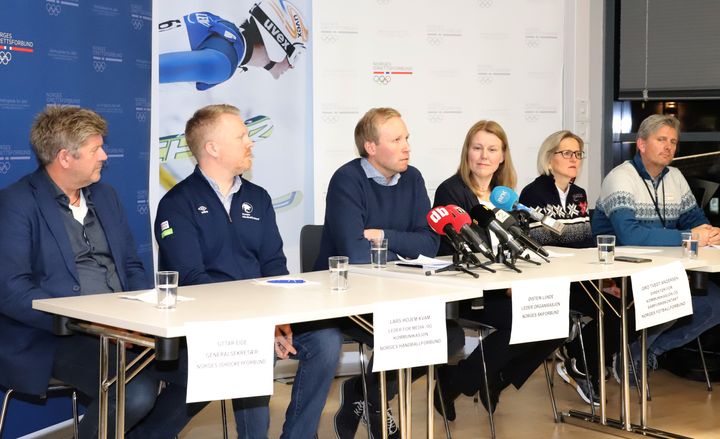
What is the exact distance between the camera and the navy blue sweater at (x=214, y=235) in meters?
3.41

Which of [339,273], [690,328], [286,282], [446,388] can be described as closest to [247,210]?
[286,282]

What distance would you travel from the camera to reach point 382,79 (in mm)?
5504

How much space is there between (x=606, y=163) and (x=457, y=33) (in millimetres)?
1583

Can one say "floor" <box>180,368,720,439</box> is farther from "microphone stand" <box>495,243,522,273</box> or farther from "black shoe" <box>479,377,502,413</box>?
"microphone stand" <box>495,243,522,273</box>

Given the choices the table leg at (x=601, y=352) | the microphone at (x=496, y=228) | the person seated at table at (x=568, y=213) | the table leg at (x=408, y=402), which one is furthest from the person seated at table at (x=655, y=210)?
the table leg at (x=408, y=402)

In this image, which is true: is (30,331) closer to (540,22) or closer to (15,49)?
(15,49)

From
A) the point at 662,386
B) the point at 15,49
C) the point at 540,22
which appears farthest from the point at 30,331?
the point at 540,22

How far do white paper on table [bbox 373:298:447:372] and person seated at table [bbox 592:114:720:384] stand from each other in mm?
2029

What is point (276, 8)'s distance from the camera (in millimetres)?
5293

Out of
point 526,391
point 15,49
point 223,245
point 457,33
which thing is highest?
point 457,33

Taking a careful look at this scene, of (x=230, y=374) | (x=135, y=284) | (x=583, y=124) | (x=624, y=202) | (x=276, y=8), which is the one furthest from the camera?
(x=583, y=124)

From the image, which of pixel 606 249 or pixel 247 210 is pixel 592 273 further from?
pixel 247 210

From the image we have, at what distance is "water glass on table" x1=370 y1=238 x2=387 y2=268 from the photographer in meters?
3.58

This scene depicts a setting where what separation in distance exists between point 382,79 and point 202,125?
2.07 metres
